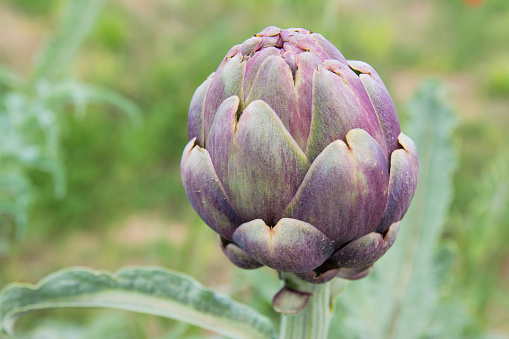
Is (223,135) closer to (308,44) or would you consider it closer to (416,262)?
(308,44)

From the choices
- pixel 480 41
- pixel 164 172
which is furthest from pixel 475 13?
pixel 164 172

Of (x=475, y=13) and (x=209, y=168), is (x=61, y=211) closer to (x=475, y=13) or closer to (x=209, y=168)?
(x=209, y=168)

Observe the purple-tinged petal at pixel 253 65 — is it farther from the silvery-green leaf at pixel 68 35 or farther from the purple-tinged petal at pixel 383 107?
the silvery-green leaf at pixel 68 35

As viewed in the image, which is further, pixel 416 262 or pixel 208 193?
pixel 416 262

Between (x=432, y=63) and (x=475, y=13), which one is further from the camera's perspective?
(x=475, y=13)

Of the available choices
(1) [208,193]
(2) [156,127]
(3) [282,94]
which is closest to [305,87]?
(3) [282,94]

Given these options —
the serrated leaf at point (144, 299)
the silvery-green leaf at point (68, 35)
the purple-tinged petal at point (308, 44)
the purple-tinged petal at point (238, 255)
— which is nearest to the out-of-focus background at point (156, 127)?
the silvery-green leaf at point (68, 35)
